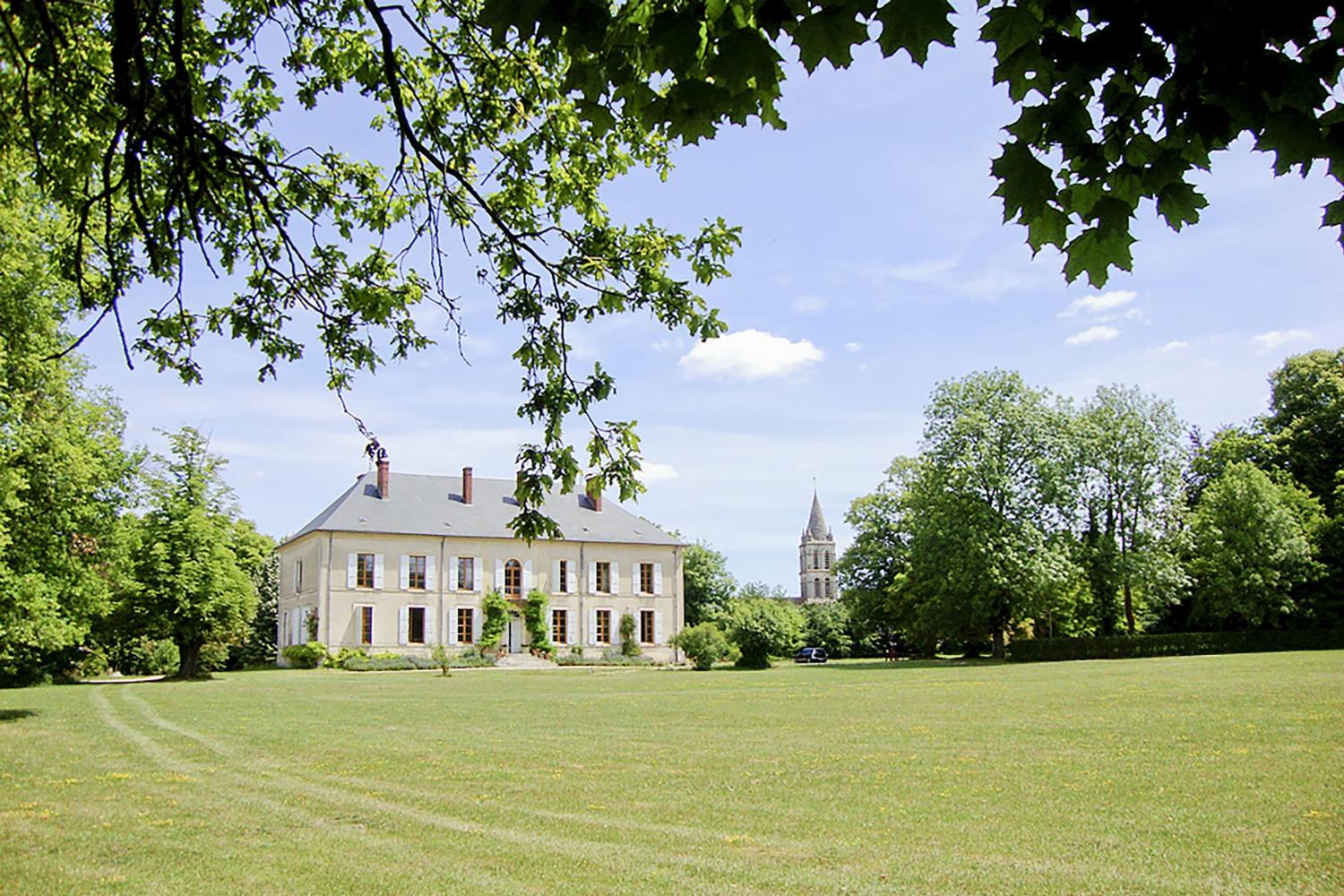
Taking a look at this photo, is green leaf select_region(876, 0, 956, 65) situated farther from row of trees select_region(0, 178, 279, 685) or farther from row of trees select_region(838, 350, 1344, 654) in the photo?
row of trees select_region(838, 350, 1344, 654)

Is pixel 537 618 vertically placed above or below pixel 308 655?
above

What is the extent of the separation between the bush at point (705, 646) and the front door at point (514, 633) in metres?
11.6

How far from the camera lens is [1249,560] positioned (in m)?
42.0

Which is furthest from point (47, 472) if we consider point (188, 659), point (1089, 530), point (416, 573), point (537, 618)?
point (1089, 530)

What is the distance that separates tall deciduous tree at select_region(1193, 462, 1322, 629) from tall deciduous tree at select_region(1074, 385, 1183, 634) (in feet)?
5.47

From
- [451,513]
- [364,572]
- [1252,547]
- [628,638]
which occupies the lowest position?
[628,638]

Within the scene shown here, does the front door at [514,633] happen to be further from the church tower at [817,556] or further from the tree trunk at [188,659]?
the church tower at [817,556]

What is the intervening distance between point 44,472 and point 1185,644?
39.3 meters

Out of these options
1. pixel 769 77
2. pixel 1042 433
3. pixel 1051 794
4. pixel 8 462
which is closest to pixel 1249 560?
pixel 1042 433

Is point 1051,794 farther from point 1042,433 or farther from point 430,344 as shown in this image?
point 1042,433

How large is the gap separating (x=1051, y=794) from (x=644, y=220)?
6.65 metres

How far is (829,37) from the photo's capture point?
2955 mm

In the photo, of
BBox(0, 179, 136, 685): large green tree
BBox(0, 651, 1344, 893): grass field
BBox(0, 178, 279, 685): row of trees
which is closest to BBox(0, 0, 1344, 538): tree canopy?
BBox(0, 651, 1344, 893): grass field

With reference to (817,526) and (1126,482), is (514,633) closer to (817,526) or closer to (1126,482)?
(1126,482)
